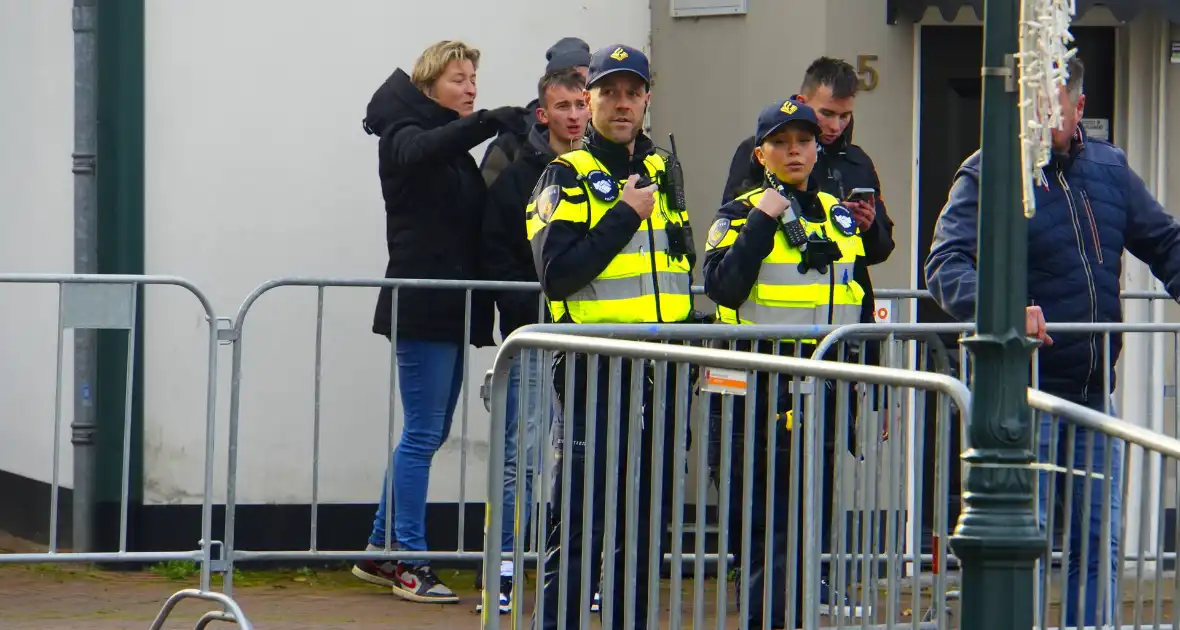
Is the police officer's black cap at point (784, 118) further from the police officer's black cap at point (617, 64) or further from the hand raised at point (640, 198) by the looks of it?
the hand raised at point (640, 198)

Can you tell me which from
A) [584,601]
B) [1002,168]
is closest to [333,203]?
[584,601]

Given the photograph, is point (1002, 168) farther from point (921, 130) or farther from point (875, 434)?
point (921, 130)

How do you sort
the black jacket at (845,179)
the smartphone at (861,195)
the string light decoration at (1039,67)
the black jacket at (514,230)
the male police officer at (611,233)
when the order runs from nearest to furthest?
the string light decoration at (1039,67) → the male police officer at (611,233) → the black jacket at (845,179) → the smartphone at (861,195) → the black jacket at (514,230)

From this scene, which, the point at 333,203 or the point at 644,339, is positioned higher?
the point at 333,203

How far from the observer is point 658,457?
15.6ft

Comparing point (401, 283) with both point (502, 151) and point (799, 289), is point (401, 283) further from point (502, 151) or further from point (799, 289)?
point (799, 289)

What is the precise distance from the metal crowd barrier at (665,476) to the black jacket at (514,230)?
80.4 inches

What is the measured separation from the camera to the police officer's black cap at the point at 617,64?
593 centimetres

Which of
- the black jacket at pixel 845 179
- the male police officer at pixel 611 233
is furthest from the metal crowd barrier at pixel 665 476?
the black jacket at pixel 845 179

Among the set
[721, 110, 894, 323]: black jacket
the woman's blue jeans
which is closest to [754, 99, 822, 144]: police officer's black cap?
[721, 110, 894, 323]: black jacket

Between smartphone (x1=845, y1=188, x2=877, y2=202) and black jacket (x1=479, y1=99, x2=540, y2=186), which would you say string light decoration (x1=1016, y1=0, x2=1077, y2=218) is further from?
black jacket (x1=479, y1=99, x2=540, y2=186)

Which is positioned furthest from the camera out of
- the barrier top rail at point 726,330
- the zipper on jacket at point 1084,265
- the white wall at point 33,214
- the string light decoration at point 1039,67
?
the white wall at point 33,214

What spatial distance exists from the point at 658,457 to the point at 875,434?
1.80ft

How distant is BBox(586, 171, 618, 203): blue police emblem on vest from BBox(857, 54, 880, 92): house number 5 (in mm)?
2975
